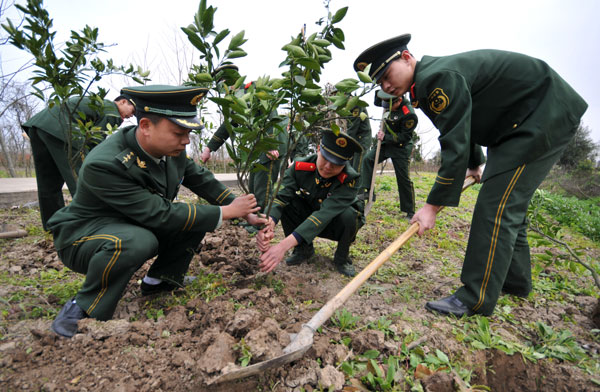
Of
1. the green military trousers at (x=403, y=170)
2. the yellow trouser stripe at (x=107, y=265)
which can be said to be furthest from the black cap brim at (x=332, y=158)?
the green military trousers at (x=403, y=170)

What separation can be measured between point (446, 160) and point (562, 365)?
1300 mm

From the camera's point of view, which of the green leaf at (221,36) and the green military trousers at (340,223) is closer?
the green leaf at (221,36)

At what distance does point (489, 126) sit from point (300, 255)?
2.00 metres

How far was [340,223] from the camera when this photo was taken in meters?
2.84

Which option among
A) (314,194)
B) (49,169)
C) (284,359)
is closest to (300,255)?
(314,194)

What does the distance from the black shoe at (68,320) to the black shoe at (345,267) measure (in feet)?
6.52

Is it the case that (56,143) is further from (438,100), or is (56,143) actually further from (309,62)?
(438,100)

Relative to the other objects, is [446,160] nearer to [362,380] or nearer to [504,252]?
[504,252]

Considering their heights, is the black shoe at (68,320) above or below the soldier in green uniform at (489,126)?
below

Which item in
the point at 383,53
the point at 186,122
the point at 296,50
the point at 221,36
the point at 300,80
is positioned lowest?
the point at 186,122

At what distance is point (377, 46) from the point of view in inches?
80.2

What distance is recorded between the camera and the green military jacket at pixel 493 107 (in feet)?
6.11

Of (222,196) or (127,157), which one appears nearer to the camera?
(127,157)

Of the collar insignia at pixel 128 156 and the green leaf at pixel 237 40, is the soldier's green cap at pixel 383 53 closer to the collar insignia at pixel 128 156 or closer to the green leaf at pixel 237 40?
the green leaf at pixel 237 40
